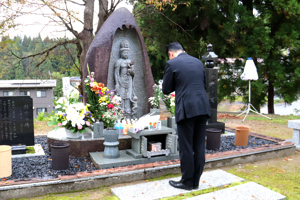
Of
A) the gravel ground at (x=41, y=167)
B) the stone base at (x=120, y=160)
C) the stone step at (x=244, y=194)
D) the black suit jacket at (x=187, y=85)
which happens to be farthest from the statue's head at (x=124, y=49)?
the stone step at (x=244, y=194)

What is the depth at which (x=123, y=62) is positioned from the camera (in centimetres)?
604

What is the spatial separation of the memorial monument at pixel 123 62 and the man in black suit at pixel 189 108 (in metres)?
2.77

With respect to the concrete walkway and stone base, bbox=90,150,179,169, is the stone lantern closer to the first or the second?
stone base, bbox=90,150,179,169

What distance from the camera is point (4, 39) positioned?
10297mm

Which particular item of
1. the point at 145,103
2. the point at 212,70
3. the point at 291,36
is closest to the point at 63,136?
the point at 145,103

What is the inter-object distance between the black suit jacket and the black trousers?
0.40 feet

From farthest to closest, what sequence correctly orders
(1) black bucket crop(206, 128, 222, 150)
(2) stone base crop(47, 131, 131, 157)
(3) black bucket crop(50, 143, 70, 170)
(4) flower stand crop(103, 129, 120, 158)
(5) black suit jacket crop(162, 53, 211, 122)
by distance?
(1) black bucket crop(206, 128, 222, 150), (2) stone base crop(47, 131, 131, 157), (4) flower stand crop(103, 129, 120, 158), (3) black bucket crop(50, 143, 70, 170), (5) black suit jacket crop(162, 53, 211, 122)

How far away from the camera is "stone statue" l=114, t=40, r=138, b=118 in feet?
19.9

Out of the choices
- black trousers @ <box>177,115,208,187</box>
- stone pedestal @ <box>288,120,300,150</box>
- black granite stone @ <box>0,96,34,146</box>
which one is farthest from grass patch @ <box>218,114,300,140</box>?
black granite stone @ <box>0,96,34,146</box>

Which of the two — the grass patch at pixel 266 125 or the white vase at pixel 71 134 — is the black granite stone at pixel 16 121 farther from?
the grass patch at pixel 266 125

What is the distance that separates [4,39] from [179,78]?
9.59 m

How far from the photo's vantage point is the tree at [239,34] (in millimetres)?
10234

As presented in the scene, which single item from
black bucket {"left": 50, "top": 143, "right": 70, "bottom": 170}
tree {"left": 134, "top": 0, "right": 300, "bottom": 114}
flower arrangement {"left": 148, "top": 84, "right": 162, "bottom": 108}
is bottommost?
black bucket {"left": 50, "top": 143, "right": 70, "bottom": 170}

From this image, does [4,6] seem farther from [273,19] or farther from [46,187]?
[273,19]
